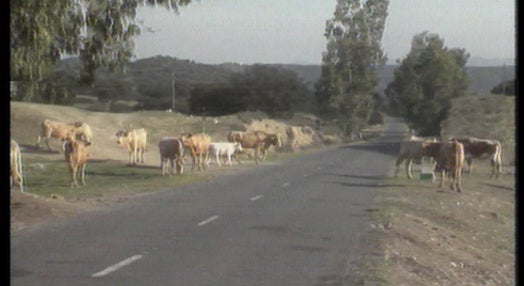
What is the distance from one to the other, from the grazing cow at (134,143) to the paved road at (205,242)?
51.1 feet

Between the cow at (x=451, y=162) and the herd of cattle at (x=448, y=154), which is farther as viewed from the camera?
the herd of cattle at (x=448, y=154)

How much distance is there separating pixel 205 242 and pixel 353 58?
226ft

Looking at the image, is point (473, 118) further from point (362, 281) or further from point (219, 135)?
point (362, 281)

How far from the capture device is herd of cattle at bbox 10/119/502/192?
29406 mm

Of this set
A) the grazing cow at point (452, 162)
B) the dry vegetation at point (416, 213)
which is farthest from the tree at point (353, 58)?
→ the grazing cow at point (452, 162)

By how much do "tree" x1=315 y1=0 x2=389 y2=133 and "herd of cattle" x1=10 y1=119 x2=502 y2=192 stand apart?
30.4 metres

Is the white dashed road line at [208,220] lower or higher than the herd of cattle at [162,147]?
lower

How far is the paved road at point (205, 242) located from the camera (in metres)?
11.7

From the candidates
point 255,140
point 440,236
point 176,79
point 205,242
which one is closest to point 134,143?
point 255,140

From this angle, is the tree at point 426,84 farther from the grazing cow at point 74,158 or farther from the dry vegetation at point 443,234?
the grazing cow at point 74,158

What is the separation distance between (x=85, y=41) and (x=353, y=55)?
6449cm

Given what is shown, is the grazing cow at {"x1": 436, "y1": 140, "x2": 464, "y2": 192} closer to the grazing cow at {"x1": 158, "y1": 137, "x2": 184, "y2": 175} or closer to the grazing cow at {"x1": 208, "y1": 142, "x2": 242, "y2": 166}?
the grazing cow at {"x1": 158, "y1": 137, "x2": 184, "y2": 175}

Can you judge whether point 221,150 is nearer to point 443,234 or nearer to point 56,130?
point 56,130

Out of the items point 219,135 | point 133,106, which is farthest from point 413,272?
point 133,106
